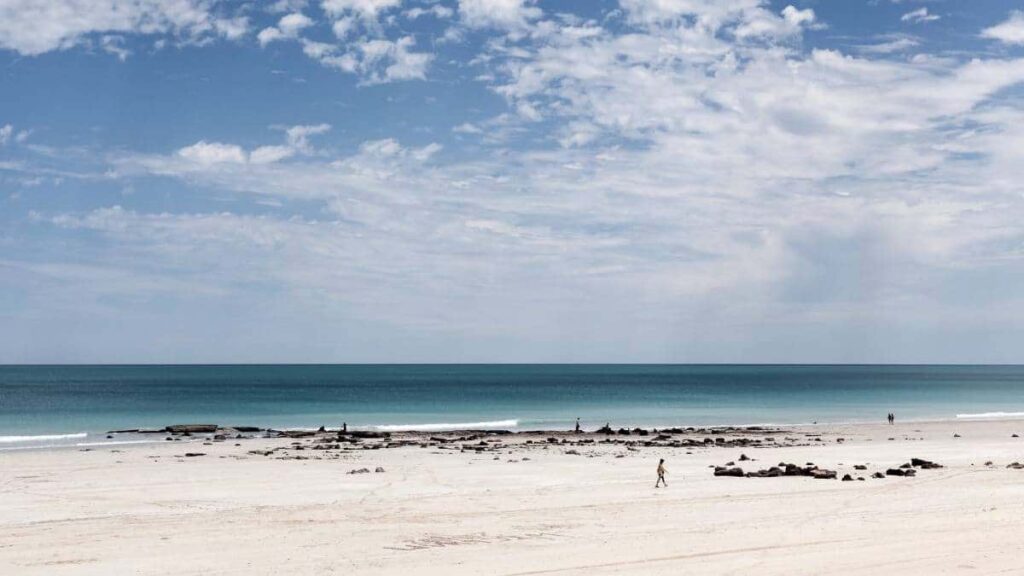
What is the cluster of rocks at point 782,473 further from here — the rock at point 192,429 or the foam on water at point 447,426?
the rock at point 192,429

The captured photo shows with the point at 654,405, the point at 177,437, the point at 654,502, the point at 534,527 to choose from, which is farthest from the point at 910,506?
the point at 654,405

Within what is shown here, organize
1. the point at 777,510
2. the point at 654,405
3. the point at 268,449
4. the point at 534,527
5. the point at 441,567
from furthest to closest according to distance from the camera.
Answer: the point at 654,405 < the point at 268,449 < the point at 777,510 < the point at 534,527 < the point at 441,567

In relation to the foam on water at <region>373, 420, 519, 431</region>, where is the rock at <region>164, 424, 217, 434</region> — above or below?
above

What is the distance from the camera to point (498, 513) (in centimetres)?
2261

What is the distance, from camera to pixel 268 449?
1719 inches

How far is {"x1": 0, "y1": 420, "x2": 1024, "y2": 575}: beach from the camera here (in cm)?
1661

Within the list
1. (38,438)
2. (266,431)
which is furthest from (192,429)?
(38,438)

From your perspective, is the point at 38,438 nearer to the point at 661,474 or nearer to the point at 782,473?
the point at 661,474

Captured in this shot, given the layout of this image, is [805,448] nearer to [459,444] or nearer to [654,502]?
[459,444]

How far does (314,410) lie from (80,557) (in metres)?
66.8

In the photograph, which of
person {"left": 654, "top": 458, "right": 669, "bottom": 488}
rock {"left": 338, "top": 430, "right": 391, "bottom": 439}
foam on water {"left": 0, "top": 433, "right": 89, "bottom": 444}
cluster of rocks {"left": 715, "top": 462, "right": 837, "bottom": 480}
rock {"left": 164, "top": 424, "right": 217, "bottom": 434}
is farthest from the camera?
rock {"left": 164, "top": 424, "right": 217, "bottom": 434}

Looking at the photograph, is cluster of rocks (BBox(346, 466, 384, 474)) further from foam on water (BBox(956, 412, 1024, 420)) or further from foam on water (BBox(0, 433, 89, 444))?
foam on water (BBox(956, 412, 1024, 420))

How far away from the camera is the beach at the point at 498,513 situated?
16.6m

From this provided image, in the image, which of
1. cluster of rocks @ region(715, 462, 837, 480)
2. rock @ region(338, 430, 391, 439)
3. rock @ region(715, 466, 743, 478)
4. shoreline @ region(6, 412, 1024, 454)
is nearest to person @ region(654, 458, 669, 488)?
rock @ region(715, 466, 743, 478)
